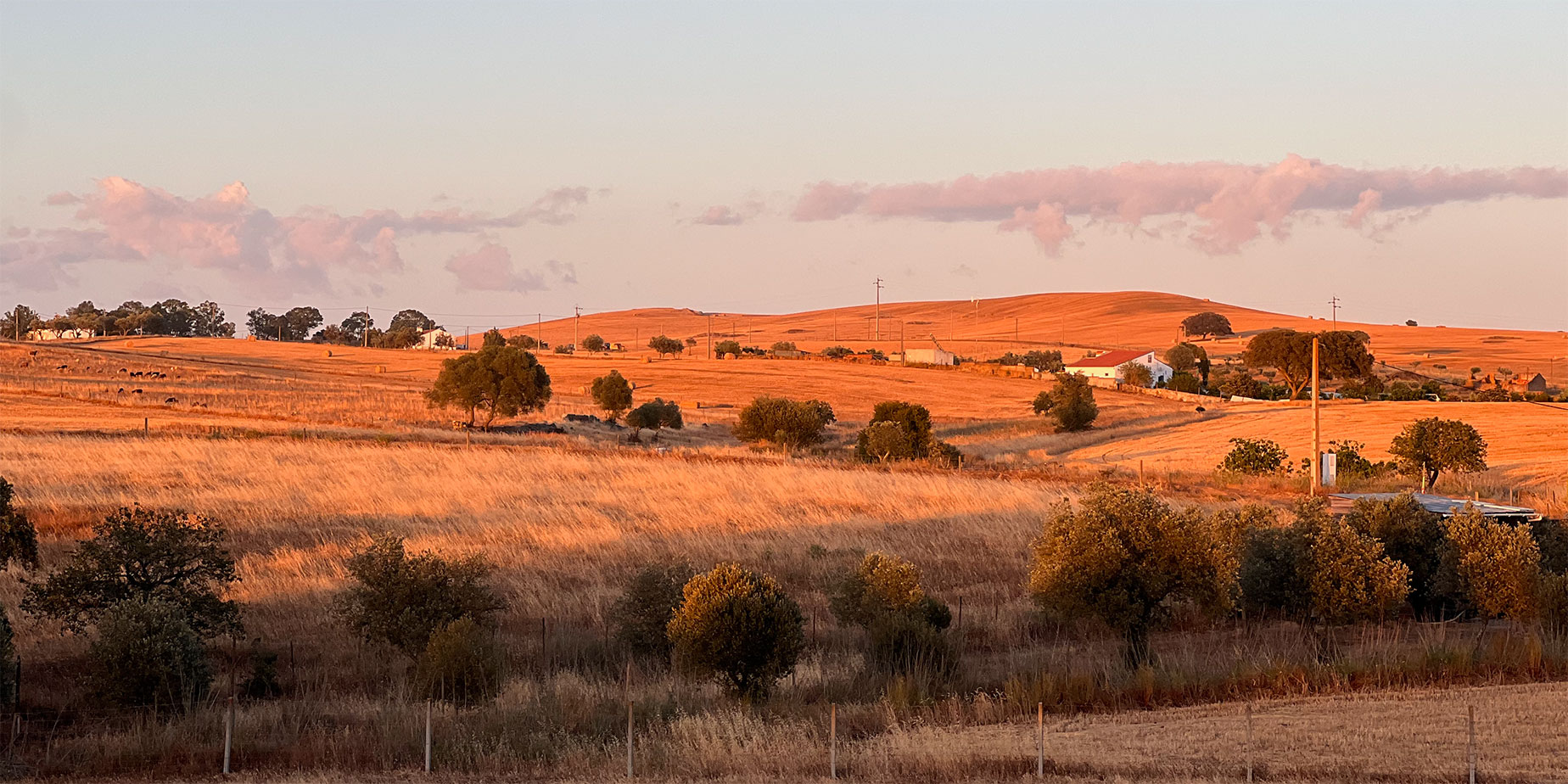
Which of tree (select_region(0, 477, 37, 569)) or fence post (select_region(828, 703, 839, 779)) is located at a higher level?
tree (select_region(0, 477, 37, 569))

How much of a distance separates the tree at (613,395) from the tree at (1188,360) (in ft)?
231

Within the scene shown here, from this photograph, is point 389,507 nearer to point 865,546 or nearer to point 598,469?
point 598,469

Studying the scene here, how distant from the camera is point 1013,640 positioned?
27.5m

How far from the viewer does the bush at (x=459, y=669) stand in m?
22.3

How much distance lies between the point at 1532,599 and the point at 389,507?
103 ft

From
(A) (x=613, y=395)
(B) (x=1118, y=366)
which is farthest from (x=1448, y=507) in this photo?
(B) (x=1118, y=366)

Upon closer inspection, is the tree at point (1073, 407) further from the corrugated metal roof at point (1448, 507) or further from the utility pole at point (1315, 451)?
the corrugated metal roof at point (1448, 507)

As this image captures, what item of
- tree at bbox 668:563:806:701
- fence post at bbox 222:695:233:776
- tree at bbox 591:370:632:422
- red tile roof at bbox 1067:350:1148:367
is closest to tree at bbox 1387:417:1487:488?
tree at bbox 668:563:806:701

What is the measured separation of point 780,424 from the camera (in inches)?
2672

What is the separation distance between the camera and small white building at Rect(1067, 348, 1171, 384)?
127125mm

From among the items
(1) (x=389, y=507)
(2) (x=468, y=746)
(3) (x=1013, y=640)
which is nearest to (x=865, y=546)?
(3) (x=1013, y=640)

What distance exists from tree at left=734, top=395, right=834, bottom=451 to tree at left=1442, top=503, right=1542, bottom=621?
4027 cm

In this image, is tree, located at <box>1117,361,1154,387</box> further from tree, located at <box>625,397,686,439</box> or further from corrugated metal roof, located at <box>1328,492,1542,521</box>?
corrugated metal roof, located at <box>1328,492,1542,521</box>

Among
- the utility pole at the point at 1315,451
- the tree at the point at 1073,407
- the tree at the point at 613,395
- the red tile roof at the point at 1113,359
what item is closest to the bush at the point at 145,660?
the utility pole at the point at 1315,451
